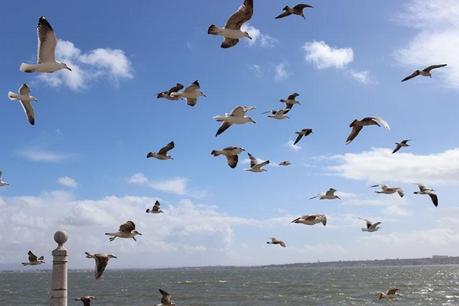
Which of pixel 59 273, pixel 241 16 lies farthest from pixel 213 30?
pixel 59 273

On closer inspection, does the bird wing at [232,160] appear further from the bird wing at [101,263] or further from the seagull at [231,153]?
the bird wing at [101,263]

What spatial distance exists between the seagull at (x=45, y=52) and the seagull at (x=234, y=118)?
211 inches

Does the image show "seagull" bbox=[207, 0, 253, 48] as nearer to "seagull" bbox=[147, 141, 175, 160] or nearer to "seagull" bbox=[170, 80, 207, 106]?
"seagull" bbox=[170, 80, 207, 106]

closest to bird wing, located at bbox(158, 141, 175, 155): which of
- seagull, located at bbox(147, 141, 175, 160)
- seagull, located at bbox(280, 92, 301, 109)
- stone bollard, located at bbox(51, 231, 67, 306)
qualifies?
seagull, located at bbox(147, 141, 175, 160)

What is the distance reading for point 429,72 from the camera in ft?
68.5

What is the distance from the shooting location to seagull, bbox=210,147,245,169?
20.4 metres

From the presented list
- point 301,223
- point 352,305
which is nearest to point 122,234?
point 301,223

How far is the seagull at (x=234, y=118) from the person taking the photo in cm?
1884

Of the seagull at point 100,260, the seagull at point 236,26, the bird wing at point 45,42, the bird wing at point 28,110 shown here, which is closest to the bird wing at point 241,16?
the seagull at point 236,26

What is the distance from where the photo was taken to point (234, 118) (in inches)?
751

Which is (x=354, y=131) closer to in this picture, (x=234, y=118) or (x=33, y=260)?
(x=234, y=118)

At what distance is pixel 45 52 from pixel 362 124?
944cm

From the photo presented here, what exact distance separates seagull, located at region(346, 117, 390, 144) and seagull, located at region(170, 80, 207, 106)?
15.4 ft

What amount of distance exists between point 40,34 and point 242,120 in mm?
7034
